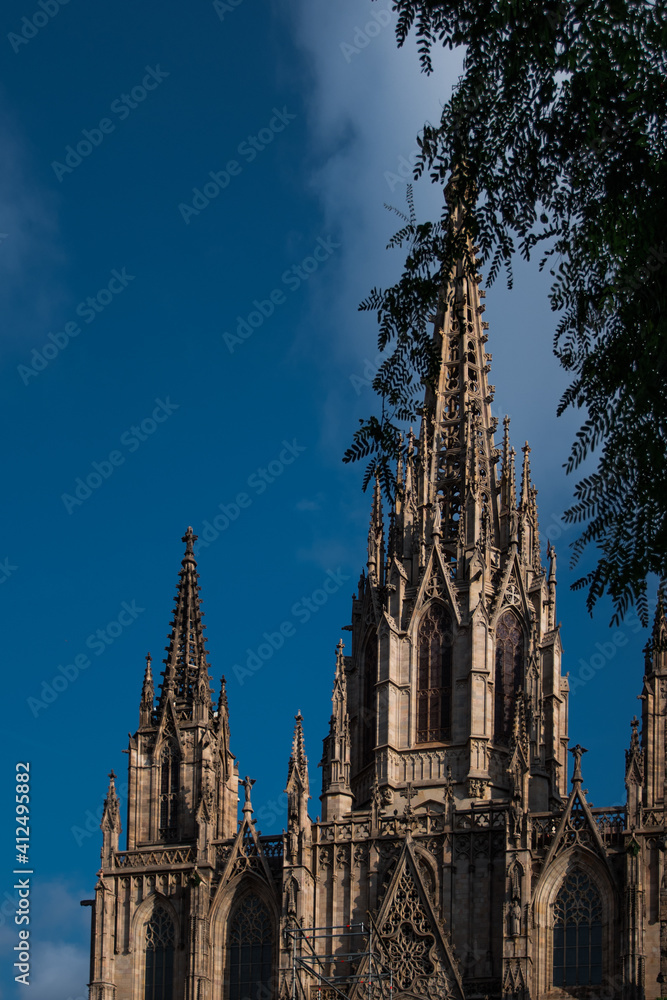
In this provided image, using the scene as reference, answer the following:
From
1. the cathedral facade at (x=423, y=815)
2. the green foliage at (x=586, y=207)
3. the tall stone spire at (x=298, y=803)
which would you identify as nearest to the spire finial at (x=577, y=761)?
the cathedral facade at (x=423, y=815)

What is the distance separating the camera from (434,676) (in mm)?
53156

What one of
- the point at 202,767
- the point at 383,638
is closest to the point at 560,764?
the point at 383,638

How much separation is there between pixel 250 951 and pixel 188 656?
1088 cm

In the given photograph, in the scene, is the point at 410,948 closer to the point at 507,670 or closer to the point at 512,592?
the point at 507,670

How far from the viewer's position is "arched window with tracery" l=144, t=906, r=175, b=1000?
50.0 m

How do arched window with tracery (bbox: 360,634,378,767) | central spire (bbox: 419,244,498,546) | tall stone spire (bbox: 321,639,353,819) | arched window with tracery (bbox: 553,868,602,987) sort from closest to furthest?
arched window with tracery (bbox: 553,868,602,987), tall stone spire (bbox: 321,639,353,819), arched window with tracery (bbox: 360,634,378,767), central spire (bbox: 419,244,498,546)

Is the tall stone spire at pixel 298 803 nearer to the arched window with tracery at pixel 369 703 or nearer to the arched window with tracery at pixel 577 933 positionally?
the arched window with tracery at pixel 369 703

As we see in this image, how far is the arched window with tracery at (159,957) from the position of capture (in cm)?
5000

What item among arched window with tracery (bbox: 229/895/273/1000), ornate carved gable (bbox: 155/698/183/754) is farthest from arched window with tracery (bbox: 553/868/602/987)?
ornate carved gable (bbox: 155/698/183/754)

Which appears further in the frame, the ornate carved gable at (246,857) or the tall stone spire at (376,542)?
the tall stone spire at (376,542)

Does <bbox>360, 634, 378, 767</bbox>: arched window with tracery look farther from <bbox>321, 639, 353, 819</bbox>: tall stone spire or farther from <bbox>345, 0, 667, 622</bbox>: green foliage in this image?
<bbox>345, 0, 667, 622</bbox>: green foliage

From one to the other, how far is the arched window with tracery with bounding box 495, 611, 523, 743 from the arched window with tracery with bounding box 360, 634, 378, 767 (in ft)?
13.8

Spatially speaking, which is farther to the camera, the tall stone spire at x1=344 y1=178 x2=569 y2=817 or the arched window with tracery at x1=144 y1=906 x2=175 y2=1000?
the tall stone spire at x1=344 y1=178 x2=569 y2=817

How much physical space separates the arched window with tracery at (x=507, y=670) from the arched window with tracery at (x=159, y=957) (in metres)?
12.0
